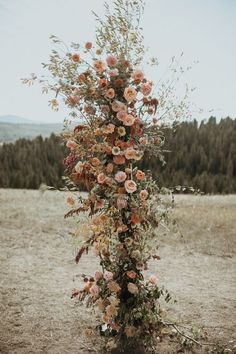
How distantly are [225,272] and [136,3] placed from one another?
22.0 feet

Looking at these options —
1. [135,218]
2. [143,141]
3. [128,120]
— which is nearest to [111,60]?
[128,120]

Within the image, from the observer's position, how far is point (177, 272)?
9.38m

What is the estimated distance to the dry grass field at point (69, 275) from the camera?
6023 mm

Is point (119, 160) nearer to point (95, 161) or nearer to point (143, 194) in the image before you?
point (95, 161)

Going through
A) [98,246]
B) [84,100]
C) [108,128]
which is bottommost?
[98,246]

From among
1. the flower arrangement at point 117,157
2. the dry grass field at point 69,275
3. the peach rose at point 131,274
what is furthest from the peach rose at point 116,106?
the peach rose at point 131,274

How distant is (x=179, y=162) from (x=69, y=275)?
14.6 m

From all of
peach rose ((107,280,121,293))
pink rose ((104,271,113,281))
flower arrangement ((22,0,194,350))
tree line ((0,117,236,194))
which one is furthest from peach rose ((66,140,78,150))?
tree line ((0,117,236,194))

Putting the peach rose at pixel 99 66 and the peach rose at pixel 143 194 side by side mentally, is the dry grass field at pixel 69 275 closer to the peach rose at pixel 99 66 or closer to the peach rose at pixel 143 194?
the peach rose at pixel 143 194

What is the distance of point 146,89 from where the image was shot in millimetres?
4844

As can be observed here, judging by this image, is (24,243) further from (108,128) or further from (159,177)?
(159,177)

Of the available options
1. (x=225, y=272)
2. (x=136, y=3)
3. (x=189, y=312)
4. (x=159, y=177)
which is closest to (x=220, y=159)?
(x=159, y=177)

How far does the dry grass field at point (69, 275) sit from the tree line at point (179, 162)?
207 inches

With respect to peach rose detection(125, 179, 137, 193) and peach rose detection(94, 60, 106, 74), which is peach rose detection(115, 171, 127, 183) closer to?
peach rose detection(125, 179, 137, 193)
